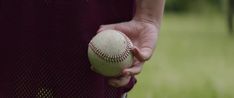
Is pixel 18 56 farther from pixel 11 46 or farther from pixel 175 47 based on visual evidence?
pixel 175 47

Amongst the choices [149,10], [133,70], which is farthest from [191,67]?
[133,70]

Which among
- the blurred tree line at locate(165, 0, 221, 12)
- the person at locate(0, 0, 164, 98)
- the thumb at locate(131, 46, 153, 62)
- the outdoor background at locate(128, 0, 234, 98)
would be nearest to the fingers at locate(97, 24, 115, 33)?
the person at locate(0, 0, 164, 98)

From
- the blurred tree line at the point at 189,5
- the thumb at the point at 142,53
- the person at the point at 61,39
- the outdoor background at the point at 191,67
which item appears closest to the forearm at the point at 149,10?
the person at the point at 61,39

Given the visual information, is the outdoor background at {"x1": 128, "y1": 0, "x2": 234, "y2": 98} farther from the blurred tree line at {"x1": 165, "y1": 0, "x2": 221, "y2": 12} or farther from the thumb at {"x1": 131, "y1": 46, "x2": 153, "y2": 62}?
the blurred tree line at {"x1": 165, "y1": 0, "x2": 221, "y2": 12}

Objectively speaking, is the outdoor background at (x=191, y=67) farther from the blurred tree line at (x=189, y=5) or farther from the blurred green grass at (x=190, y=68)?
the blurred tree line at (x=189, y=5)

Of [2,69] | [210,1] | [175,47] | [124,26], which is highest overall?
[124,26]

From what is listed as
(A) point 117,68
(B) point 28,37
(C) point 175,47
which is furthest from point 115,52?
(C) point 175,47

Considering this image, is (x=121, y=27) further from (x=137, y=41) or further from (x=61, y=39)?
(x=61, y=39)
